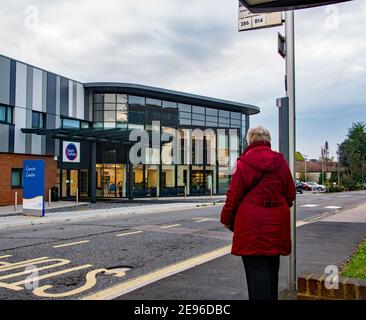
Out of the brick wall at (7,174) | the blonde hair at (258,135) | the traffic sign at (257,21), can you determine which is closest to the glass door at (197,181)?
the brick wall at (7,174)

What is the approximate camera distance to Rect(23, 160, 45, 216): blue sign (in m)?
15.9

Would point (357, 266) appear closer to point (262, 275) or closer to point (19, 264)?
point (262, 275)

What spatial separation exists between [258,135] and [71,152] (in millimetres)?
25315

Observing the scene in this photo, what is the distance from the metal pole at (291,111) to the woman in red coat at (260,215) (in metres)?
1.43

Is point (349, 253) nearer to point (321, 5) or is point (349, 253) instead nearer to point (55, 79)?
point (321, 5)

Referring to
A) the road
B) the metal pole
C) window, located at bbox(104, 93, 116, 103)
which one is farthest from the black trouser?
window, located at bbox(104, 93, 116, 103)

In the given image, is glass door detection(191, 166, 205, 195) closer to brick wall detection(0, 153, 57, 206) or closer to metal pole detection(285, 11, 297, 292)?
brick wall detection(0, 153, 57, 206)

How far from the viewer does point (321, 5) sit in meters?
2.73

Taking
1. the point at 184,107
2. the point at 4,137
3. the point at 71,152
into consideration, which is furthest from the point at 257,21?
the point at 184,107

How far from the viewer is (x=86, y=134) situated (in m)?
23.8

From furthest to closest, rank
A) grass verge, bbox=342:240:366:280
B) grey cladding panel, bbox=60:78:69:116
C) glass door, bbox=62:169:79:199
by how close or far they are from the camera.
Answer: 1. glass door, bbox=62:169:79:199
2. grey cladding panel, bbox=60:78:69:116
3. grass verge, bbox=342:240:366:280

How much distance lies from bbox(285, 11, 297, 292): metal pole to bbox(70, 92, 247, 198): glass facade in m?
24.2

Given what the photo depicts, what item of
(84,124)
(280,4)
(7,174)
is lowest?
(7,174)

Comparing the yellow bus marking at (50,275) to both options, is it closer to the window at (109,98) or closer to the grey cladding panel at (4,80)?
the grey cladding panel at (4,80)
